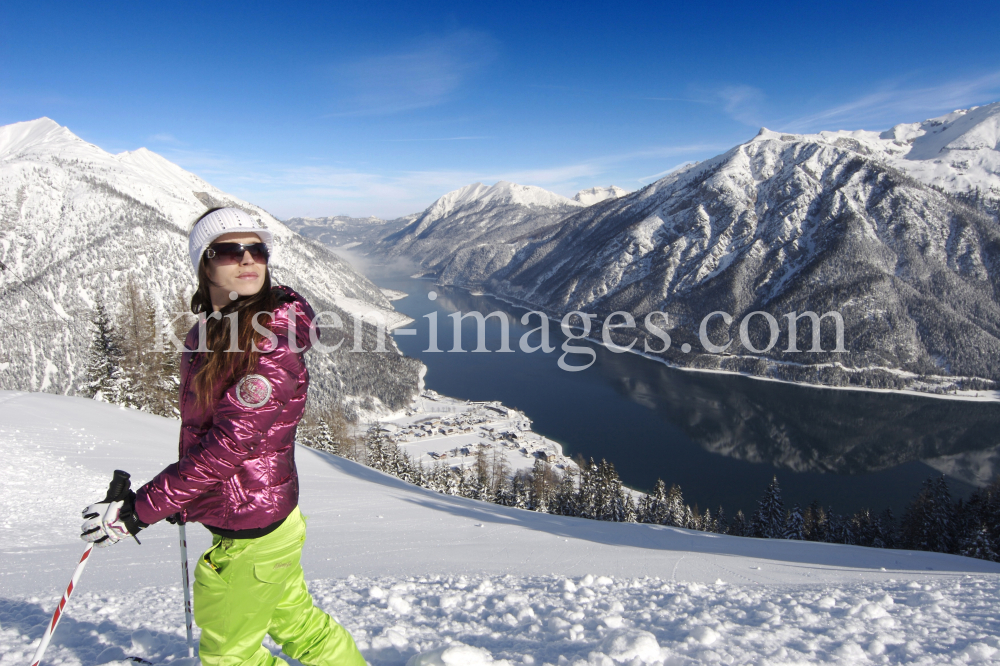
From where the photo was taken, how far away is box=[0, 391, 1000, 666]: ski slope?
3096 mm

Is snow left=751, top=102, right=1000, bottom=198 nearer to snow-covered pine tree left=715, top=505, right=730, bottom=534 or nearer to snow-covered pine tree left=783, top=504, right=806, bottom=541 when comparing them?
snow-covered pine tree left=715, top=505, right=730, bottom=534

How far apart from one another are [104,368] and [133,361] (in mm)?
1116

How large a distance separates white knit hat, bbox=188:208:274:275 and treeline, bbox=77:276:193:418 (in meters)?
18.8

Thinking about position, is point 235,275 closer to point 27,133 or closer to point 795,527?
point 795,527

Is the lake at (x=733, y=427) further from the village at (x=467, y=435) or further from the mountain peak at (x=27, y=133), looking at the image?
the mountain peak at (x=27, y=133)

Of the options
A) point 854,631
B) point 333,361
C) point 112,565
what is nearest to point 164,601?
point 112,565

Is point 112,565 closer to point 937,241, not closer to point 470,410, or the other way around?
point 470,410

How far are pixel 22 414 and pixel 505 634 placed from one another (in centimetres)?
1468

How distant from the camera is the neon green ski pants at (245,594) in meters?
2.18

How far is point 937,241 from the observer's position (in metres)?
126

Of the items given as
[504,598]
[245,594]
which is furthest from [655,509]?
[245,594]

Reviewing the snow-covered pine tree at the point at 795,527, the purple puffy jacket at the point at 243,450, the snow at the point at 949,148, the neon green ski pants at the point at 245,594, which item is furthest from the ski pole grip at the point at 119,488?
the snow at the point at 949,148

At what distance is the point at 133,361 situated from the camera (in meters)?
20.0

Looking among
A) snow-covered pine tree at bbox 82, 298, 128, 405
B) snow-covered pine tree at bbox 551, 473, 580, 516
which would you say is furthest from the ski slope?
snow-covered pine tree at bbox 551, 473, 580, 516
